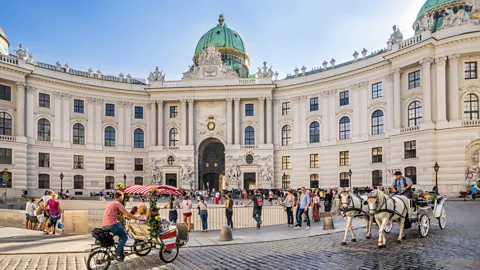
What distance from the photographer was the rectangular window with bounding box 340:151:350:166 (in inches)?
2054

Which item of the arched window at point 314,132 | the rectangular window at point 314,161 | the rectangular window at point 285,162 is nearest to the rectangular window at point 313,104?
the arched window at point 314,132

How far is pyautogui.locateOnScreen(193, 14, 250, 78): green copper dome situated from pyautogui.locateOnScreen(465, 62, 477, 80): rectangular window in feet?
120

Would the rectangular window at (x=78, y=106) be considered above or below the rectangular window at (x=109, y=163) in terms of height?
above

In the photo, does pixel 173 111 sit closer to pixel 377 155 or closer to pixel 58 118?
pixel 58 118

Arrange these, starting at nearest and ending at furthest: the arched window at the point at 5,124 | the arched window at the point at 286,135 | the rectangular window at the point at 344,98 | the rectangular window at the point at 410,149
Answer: the rectangular window at the point at 410,149, the arched window at the point at 5,124, the rectangular window at the point at 344,98, the arched window at the point at 286,135

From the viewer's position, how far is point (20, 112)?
5016cm

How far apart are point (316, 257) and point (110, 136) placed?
50.9 metres

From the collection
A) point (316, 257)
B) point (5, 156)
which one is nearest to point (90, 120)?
point (5, 156)

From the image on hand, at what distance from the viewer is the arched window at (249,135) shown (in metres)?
59.8

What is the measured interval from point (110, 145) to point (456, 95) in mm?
44659

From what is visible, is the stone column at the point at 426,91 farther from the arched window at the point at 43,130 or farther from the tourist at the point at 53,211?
the arched window at the point at 43,130

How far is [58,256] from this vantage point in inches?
531

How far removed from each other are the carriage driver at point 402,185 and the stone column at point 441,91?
28579 millimetres

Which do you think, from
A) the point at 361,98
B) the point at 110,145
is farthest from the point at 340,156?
the point at 110,145
